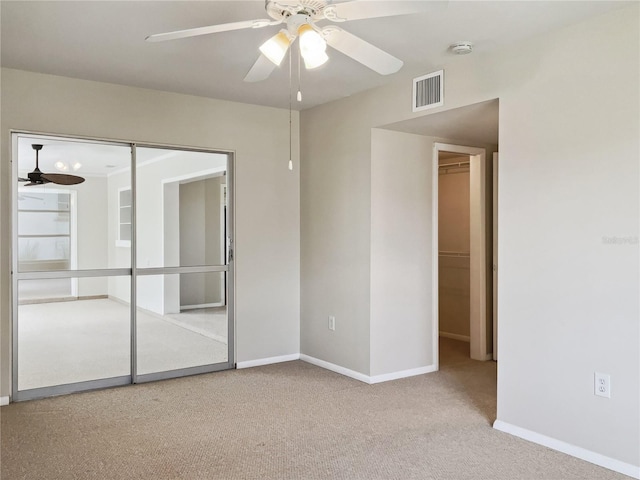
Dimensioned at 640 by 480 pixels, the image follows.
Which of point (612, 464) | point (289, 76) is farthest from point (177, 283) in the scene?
point (612, 464)

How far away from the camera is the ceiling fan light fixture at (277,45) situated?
2252 mm

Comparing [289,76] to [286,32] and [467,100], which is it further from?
[286,32]

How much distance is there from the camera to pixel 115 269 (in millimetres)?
4328

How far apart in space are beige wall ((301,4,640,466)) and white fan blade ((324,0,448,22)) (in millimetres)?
1435

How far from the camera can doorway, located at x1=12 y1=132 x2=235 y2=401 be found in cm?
396

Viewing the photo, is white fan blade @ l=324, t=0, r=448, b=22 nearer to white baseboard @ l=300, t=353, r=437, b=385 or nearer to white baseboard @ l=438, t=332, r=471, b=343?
white baseboard @ l=300, t=353, r=437, b=385

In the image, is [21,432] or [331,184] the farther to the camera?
[331,184]

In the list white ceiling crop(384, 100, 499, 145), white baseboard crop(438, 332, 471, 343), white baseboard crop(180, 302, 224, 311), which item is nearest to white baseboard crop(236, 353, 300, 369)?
white baseboard crop(180, 302, 224, 311)

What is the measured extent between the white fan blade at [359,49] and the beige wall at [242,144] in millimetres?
2518

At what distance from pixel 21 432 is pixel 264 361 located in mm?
2183

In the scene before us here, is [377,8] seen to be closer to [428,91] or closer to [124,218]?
[428,91]

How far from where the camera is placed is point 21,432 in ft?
10.8

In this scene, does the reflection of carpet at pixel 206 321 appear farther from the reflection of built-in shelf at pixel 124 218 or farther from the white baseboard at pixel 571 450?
the white baseboard at pixel 571 450

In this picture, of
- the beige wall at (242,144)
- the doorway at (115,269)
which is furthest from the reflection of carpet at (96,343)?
the beige wall at (242,144)
